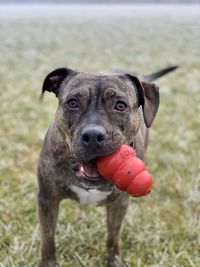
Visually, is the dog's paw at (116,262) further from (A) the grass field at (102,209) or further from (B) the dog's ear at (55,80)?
(B) the dog's ear at (55,80)

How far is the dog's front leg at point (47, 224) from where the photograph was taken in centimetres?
404

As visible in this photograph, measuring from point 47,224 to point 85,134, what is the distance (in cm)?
108

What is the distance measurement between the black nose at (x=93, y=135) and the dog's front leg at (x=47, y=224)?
77 cm

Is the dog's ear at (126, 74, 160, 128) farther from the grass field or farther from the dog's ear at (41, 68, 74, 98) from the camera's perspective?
the grass field

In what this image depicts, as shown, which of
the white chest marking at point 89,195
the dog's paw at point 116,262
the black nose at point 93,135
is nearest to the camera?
the black nose at point 93,135

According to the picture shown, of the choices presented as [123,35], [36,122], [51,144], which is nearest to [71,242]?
[51,144]

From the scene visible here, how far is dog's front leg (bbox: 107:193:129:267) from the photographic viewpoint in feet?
14.2

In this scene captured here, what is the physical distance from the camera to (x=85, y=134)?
3.41m

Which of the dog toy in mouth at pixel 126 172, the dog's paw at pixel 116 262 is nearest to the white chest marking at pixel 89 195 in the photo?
the dog toy in mouth at pixel 126 172

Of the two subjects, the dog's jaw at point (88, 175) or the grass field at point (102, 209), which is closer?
the dog's jaw at point (88, 175)

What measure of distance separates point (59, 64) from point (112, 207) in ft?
33.2

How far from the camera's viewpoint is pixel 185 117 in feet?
27.8

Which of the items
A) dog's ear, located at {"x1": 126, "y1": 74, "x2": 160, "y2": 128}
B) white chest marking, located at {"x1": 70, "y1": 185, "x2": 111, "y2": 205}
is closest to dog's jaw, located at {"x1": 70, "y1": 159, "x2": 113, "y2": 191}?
white chest marking, located at {"x1": 70, "y1": 185, "x2": 111, "y2": 205}

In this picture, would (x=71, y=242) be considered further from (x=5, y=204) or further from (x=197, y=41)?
(x=197, y=41)
